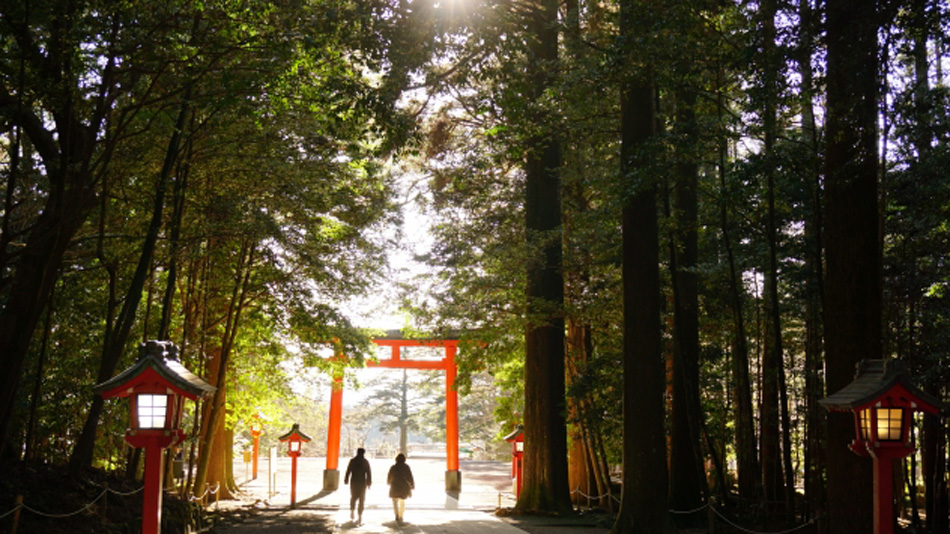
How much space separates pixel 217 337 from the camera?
1723cm

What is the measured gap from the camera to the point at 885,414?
6.61 m

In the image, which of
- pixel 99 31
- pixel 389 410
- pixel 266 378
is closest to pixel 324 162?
pixel 99 31

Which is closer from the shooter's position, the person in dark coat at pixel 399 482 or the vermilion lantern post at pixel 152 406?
the vermilion lantern post at pixel 152 406

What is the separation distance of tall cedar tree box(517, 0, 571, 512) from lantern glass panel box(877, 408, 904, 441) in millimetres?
7406

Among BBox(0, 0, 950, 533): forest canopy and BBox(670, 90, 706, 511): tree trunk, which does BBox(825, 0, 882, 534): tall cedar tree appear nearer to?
BBox(0, 0, 950, 533): forest canopy

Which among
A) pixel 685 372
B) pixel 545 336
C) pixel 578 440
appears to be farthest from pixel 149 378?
pixel 578 440

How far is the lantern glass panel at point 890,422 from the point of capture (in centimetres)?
659

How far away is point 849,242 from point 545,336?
25.7ft

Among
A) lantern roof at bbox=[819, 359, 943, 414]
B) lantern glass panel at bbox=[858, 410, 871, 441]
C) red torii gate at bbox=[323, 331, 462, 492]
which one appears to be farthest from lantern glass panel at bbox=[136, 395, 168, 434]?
red torii gate at bbox=[323, 331, 462, 492]

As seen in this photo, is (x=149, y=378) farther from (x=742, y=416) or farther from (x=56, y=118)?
(x=742, y=416)

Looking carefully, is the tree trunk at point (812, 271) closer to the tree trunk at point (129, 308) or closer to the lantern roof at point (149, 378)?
the lantern roof at point (149, 378)

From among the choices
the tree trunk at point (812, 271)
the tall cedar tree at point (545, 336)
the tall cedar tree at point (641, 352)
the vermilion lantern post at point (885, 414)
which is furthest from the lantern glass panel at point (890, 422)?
the tall cedar tree at point (545, 336)

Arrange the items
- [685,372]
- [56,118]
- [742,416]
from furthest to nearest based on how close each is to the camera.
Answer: [742,416], [685,372], [56,118]

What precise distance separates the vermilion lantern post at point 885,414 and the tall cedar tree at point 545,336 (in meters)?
7.34
